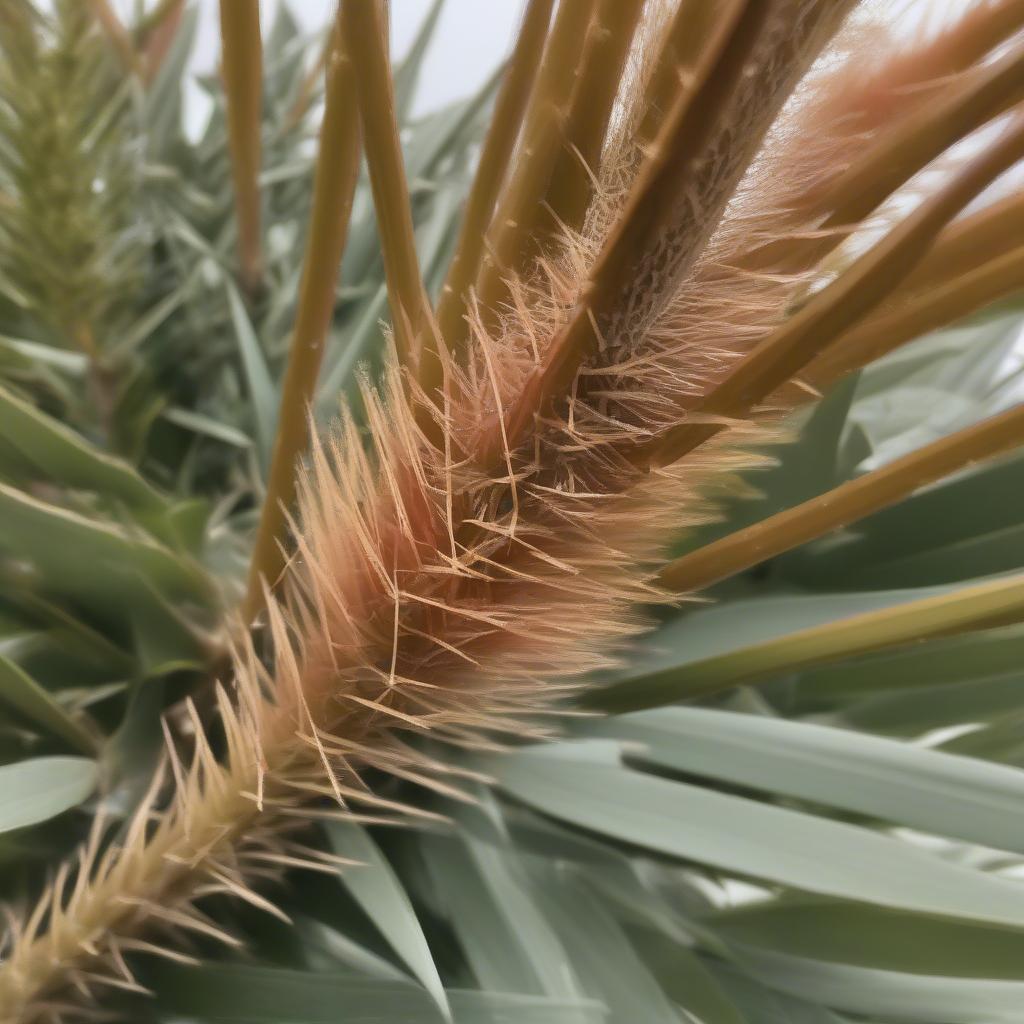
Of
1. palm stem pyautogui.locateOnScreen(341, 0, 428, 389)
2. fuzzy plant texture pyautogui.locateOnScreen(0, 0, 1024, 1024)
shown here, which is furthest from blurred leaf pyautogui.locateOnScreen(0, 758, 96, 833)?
palm stem pyautogui.locateOnScreen(341, 0, 428, 389)

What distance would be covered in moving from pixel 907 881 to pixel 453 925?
0.10 metres

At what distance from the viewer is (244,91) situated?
163 millimetres

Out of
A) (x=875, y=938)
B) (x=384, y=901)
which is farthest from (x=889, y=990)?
(x=384, y=901)


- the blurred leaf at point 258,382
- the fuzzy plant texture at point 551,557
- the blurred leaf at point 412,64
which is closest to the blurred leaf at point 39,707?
the fuzzy plant texture at point 551,557


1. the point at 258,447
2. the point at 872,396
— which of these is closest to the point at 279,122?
the point at 258,447

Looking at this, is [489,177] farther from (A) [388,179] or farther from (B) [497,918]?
(B) [497,918]

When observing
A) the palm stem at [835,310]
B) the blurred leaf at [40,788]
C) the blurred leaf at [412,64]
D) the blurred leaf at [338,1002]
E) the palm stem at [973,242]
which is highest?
the blurred leaf at [412,64]

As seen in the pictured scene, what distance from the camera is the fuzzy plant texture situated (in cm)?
12

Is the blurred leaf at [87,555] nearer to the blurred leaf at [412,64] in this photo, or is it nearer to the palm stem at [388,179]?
the palm stem at [388,179]

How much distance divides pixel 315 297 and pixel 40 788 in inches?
4.7

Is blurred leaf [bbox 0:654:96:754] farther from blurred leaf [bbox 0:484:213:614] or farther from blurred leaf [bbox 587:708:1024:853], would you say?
blurred leaf [bbox 587:708:1024:853]

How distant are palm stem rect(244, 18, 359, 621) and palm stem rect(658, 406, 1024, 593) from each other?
0.27ft

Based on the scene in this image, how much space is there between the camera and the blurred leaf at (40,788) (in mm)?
168

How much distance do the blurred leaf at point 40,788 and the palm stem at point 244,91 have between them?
0.46 feet
